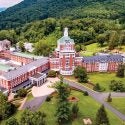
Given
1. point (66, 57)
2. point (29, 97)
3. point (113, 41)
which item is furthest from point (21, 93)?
point (113, 41)

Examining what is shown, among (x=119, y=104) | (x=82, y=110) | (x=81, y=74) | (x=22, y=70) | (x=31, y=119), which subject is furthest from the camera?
(x=81, y=74)

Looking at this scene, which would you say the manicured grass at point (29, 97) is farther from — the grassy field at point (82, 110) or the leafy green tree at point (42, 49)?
the leafy green tree at point (42, 49)

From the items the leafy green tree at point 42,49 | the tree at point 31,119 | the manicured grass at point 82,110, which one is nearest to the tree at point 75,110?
the manicured grass at point 82,110

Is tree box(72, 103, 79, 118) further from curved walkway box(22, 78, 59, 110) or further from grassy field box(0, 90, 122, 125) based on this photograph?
curved walkway box(22, 78, 59, 110)

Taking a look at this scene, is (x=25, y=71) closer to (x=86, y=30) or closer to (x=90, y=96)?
(x=90, y=96)

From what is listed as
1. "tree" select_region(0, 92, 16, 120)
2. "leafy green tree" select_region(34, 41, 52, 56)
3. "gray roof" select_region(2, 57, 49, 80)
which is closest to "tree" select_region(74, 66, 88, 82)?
"gray roof" select_region(2, 57, 49, 80)

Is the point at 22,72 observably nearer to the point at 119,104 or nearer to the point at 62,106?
the point at 62,106
